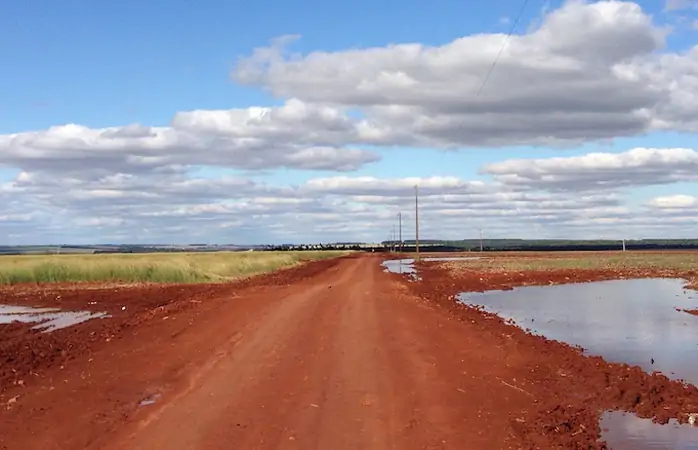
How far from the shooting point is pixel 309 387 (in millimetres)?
11125

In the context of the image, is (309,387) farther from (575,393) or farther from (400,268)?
(400,268)

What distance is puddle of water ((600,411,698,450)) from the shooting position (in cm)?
901

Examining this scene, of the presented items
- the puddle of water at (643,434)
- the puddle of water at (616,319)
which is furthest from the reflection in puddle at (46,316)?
the puddle of water at (643,434)

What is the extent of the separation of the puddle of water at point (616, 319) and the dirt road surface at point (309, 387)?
141cm

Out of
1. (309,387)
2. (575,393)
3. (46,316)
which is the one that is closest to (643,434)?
(575,393)

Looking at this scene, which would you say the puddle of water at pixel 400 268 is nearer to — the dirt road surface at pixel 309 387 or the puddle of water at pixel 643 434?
the dirt road surface at pixel 309 387

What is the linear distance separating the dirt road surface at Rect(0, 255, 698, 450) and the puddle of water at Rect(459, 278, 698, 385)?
1.41m

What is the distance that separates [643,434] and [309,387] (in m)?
4.47

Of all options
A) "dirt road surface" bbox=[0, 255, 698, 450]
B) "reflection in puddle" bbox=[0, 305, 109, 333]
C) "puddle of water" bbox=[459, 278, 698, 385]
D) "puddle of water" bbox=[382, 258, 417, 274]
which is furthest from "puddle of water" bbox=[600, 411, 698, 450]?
"puddle of water" bbox=[382, 258, 417, 274]

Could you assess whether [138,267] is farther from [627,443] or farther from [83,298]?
[627,443]

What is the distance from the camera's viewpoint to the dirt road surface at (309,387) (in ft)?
28.4

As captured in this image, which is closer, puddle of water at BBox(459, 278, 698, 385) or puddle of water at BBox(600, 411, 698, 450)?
puddle of water at BBox(600, 411, 698, 450)

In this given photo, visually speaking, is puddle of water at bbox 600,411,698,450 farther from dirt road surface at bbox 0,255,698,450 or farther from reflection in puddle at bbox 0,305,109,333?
reflection in puddle at bbox 0,305,109,333

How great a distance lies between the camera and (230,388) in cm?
1112
